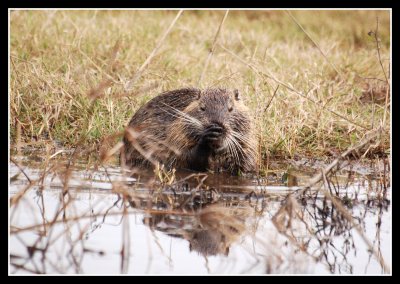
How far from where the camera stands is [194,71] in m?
7.57

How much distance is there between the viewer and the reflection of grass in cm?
609

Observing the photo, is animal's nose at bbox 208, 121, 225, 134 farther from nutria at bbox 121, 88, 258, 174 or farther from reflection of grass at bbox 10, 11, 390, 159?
reflection of grass at bbox 10, 11, 390, 159

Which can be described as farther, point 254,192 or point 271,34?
point 271,34

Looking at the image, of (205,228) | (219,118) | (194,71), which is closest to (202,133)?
(219,118)

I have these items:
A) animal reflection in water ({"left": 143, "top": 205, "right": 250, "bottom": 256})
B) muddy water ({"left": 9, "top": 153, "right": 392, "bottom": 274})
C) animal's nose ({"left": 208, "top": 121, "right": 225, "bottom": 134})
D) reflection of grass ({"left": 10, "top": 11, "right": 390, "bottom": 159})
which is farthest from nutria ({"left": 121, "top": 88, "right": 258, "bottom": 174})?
animal reflection in water ({"left": 143, "top": 205, "right": 250, "bottom": 256})

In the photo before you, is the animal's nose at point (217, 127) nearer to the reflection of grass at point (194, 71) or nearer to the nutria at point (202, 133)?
the nutria at point (202, 133)

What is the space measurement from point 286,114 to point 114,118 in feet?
4.44

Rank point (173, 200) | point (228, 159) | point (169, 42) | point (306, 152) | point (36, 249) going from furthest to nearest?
point (169, 42) → point (306, 152) → point (228, 159) → point (173, 200) → point (36, 249)

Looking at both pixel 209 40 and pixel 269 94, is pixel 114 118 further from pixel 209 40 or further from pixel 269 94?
pixel 209 40

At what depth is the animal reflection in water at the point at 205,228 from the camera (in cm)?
383

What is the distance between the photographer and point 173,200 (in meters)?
4.53

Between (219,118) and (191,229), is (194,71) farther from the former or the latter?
(191,229)

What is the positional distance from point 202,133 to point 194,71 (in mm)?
2370

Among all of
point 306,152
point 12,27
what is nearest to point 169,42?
point 12,27
